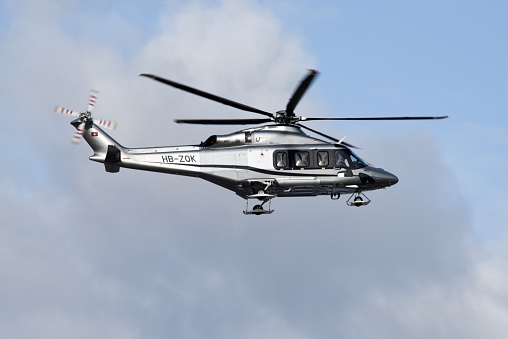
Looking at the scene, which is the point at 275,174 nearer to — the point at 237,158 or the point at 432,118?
the point at 237,158

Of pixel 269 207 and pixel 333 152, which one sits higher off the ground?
pixel 333 152

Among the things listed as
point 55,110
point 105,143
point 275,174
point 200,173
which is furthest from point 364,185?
point 55,110

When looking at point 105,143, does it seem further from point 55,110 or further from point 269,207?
point 269,207

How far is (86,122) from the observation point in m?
48.0

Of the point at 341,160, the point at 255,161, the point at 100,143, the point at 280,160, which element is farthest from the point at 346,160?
the point at 100,143

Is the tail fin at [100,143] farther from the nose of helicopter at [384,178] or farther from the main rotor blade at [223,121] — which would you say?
the nose of helicopter at [384,178]

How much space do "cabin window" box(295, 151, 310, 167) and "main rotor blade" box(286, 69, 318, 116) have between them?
2635 millimetres

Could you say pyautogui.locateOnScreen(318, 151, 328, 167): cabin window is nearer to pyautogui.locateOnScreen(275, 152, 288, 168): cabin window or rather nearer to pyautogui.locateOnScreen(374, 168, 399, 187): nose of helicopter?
pyautogui.locateOnScreen(275, 152, 288, 168): cabin window

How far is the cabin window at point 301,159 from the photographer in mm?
47188

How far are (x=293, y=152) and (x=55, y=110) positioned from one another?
15351 millimetres

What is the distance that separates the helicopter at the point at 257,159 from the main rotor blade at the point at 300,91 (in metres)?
0.23

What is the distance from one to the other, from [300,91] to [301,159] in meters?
6.54

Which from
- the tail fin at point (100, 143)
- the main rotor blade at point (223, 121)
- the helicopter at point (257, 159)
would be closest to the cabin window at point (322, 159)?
the helicopter at point (257, 159)

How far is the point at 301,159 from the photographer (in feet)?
155
